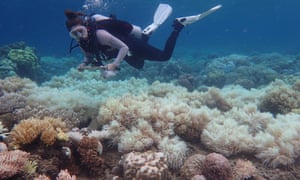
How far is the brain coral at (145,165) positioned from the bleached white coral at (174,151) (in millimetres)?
296

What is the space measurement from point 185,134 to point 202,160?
2.94 feet

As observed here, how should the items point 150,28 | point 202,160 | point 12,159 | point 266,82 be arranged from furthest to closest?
point 266,82 < point 150,28 < point 202,160 < point 12,159

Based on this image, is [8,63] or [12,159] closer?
[12,159]

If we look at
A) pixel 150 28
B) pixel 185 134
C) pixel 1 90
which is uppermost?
pixel 150 28

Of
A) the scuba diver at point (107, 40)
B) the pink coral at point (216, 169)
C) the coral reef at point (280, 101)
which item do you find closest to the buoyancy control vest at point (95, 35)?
the scuba diver at point (107, 40)

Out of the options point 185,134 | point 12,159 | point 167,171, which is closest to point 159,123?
point 185,134

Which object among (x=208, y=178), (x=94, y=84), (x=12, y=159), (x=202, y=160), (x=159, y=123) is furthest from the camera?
(x=94, y=84)

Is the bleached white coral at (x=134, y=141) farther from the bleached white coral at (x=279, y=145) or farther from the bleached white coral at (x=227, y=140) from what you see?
the bleached white coral at (x=279, y=145)

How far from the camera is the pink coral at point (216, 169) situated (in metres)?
3.64

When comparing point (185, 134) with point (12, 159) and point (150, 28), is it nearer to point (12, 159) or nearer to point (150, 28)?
point (12, 159)

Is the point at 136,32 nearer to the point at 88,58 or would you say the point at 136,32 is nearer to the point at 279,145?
the point at 88,58

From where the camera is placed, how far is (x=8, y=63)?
1368 centimetres

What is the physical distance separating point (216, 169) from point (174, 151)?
2.67ft

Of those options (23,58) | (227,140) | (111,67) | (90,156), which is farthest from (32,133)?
(23,58)
